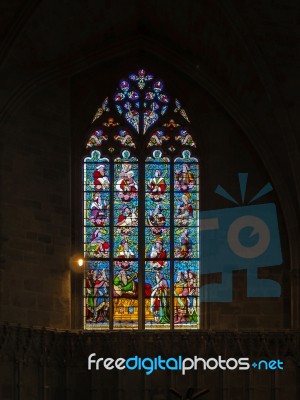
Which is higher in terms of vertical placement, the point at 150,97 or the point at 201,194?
the point at 150,97

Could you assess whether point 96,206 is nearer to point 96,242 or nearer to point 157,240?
point 96,242

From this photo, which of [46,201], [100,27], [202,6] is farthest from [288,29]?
[46,201]

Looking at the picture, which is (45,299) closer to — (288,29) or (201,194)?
(201,194)

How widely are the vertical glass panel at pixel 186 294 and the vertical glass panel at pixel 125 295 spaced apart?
88 cm

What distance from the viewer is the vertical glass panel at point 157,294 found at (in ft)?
97.7

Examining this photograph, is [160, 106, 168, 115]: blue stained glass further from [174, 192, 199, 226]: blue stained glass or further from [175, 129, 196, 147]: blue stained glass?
[174, 192, 199, 226]: blue stained glass

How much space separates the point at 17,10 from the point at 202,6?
→ 377 centimetres

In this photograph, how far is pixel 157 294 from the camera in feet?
98.0

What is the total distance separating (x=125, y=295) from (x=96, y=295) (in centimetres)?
63

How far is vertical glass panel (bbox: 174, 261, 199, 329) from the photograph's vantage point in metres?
29.7

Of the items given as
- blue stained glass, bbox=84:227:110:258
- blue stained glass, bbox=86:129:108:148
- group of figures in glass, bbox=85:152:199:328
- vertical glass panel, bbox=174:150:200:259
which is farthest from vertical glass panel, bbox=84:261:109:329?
blue stained glass, bbox=86:129:108:148

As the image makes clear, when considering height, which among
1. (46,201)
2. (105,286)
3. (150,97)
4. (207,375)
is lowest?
(207,375)

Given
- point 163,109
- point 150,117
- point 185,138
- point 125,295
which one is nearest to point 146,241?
point 125,295

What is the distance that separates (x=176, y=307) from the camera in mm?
29781
